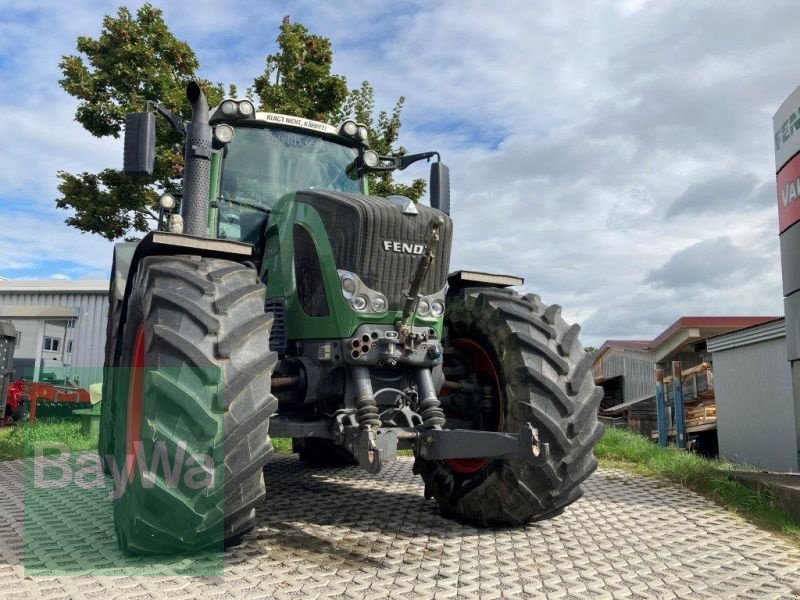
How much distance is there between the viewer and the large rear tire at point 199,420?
10.3 feet

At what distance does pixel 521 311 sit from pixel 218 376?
206 cm

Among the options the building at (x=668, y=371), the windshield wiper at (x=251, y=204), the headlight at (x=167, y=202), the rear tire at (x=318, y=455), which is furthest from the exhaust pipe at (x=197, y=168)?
the building at (x=668, y=371)

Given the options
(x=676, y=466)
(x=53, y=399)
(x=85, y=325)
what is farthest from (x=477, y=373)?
(x=85, y=325)

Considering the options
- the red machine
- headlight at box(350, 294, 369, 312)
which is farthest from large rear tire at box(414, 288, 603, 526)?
the red machine

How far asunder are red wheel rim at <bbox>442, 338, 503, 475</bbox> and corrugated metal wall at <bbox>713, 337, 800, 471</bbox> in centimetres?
858

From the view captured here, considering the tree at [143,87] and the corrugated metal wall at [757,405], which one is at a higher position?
the tree at [143,87]

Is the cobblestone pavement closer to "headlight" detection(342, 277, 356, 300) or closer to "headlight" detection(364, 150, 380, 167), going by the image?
"headlight" detection(342, 277, 356, 300)

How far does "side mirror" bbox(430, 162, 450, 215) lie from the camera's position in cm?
552

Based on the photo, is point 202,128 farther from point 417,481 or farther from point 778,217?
point 778,217

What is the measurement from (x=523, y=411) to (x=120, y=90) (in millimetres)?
12070

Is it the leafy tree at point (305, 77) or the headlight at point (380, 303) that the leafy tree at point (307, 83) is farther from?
the headlight at point (380, 303)

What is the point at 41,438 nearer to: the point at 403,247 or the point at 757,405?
the point at 403,247

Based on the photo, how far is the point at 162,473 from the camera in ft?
10.3

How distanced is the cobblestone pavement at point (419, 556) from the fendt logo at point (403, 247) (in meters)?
1.67
